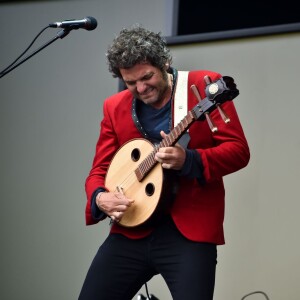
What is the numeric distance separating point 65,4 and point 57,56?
1.08ft

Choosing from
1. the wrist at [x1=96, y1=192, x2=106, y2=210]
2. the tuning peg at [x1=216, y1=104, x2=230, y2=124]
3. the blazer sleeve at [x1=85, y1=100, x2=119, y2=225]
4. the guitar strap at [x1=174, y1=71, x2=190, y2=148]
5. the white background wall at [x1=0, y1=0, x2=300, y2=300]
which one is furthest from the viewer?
the white background wall at [x1=0, y1=0, x2=300, y2=300]

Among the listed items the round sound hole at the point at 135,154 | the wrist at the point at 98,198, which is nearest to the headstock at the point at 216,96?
the round sound hole at the point at 135,154

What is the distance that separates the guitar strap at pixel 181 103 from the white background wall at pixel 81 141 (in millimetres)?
1076

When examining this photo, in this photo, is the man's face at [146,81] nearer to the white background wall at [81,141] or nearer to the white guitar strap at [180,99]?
the white guitar strap at [180,99]

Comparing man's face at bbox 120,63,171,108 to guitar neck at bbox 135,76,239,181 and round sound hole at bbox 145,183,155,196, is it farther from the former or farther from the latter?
round sound hole at bbox 145,183,155,196

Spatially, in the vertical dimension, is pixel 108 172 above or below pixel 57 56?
below

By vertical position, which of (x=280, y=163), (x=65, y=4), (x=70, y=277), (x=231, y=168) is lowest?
(x=70, y=277)

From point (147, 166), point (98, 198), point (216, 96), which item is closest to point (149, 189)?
point (147, 166)

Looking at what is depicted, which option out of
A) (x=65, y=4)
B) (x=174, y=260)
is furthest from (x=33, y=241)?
(x=174, y=260)

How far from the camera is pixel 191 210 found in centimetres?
218

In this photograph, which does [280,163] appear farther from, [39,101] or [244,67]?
[39,101]

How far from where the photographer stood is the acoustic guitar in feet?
6.72

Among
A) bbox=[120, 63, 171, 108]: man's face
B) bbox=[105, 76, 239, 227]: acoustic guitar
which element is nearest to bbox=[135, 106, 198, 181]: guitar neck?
bbox=[105, 76, 239, 227]: acoustic guitar

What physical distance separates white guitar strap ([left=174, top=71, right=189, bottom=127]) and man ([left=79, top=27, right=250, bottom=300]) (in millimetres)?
14
